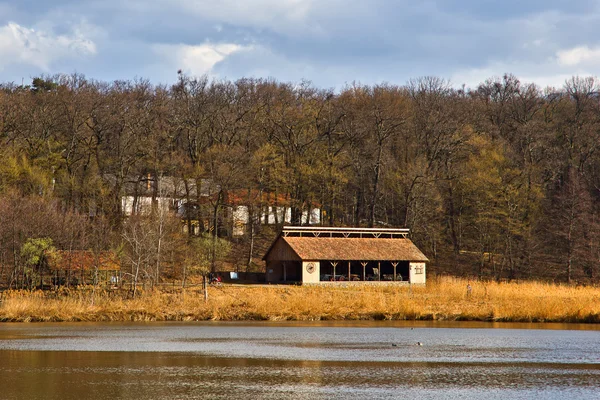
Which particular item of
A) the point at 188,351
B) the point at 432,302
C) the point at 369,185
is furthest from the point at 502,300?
the point at 369,185

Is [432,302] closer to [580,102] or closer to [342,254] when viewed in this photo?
[342,254]

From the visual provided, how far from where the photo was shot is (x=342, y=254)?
70.1m

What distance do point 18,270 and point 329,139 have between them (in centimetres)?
3557

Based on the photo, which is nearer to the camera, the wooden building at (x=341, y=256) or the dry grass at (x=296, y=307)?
the dry grass at (x=296, y=307)

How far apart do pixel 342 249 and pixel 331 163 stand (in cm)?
1475

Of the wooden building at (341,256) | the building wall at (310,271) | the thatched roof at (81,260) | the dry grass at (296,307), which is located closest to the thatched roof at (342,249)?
the wooden building at (341,256)

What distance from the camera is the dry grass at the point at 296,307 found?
48.2 meters

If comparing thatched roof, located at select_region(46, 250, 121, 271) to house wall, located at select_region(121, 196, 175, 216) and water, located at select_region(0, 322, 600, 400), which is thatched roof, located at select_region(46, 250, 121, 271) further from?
water, located at select_region(0, 322, 600, 400)

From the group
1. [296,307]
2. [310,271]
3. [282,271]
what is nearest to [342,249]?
[310,271]

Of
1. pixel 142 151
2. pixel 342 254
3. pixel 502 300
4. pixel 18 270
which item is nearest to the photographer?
pixel 502 300

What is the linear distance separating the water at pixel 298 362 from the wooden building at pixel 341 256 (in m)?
24.7

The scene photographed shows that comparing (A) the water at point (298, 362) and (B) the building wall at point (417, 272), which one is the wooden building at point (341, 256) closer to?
(B) the building wall at point (417, 272)

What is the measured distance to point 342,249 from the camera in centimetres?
7088

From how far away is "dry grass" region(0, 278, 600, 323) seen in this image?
1897 inches
